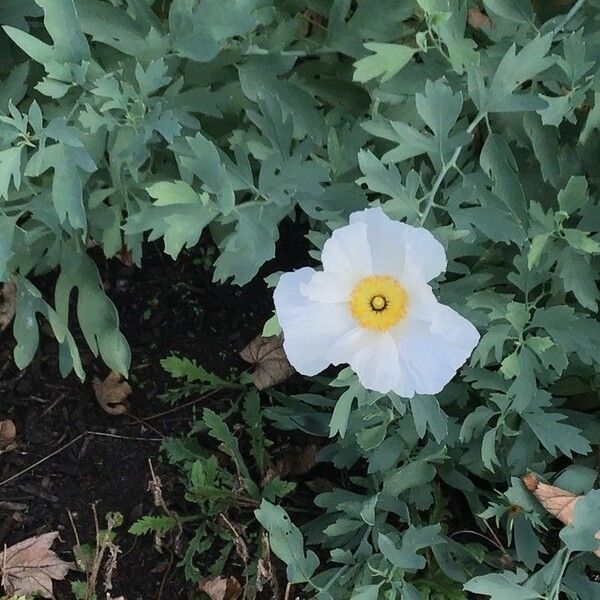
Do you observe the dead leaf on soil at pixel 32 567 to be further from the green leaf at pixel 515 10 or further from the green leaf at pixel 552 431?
the green leaf at pixel 515 10

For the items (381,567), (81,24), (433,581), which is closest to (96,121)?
(81,24)

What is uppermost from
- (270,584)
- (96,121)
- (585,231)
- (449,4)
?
(449,4)

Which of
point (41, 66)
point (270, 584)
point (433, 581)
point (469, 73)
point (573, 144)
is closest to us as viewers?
point (469, 73)

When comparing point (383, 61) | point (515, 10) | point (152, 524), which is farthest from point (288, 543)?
point (515, 10)

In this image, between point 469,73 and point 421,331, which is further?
point 469,73

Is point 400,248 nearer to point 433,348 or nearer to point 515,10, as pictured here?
point 433,348

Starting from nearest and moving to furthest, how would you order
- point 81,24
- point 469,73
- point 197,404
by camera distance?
point 469,73
point 81,24
point 197,404

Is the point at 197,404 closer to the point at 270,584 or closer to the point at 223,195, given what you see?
the point at 270,584
